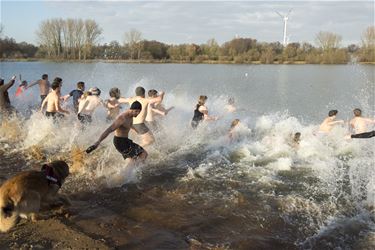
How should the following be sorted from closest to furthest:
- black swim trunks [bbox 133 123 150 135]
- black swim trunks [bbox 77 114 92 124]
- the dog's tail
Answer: the dog's tail → black swim trunks [bbox 133 123 150 135] → black swim trunks [bbox 77 114 92 124]

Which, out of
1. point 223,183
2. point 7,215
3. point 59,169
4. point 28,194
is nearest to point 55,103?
point 59,169

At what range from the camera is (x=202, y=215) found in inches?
262

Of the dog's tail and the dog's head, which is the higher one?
the dog's head

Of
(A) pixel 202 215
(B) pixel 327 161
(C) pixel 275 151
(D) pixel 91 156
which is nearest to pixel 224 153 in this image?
(C) pixel 275 151

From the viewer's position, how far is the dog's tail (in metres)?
5.23

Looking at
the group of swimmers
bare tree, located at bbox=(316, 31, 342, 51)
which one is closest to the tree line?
bare tree, located at bbox=(316, 31, 342, 51)

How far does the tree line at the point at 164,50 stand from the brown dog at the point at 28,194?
51.6 metres

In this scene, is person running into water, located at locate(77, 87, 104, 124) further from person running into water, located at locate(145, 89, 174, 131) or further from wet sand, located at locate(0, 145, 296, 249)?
wet sand, located at locate(0, 145, 296, 249)

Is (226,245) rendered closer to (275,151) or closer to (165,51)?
(275,151)

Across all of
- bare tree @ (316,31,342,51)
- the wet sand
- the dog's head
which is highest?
bare tree @ (316,31,342,51)

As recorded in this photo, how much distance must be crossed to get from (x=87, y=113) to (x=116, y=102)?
85 centimetres

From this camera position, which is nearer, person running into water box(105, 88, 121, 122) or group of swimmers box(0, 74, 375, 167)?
group of swimmers box(0, 74, 375, 167)

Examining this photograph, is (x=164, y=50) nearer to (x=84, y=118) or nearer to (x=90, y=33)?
(x=90, y=33)

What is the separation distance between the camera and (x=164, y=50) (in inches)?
2608
